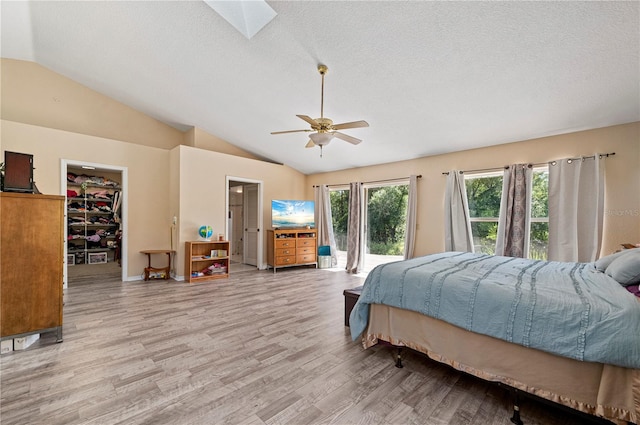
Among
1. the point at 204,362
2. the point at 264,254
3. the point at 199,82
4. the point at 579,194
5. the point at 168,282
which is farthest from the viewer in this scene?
the point at 264,254

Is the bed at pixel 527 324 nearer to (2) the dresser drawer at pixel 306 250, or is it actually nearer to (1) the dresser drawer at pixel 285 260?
(1) the dresser drawer at pixel 285 260

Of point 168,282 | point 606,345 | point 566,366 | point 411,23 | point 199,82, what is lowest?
point 168,282

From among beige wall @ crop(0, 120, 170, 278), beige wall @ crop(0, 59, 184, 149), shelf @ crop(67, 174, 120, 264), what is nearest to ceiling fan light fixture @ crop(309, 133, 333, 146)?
beige wall @ crop(0, 120, 170, 278)

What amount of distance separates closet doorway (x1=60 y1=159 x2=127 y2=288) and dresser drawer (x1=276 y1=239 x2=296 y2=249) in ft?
10.3

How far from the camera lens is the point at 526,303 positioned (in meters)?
1.57

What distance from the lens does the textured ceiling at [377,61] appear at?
2207 mm

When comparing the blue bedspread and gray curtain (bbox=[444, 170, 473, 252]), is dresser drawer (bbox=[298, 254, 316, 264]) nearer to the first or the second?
gray curtain (bbox=[444, 170, 473, 252])

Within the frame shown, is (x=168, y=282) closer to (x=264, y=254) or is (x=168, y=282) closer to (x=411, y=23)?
(x=264, y=254)

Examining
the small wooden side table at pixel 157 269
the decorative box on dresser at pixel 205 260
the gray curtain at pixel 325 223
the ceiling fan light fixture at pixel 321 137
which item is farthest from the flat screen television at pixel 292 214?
the ceiling fan light fixture at pixel 321 137

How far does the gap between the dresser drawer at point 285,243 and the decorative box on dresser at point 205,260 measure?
3.55 feet

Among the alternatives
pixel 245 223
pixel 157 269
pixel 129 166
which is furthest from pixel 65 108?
pixel 245 223

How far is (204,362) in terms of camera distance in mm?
2096

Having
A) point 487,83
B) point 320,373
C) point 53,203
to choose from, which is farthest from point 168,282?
point 487,83

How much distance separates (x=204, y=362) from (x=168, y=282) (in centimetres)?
327
